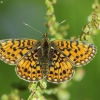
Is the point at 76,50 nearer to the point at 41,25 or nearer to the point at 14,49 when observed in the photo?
the point at 14,49

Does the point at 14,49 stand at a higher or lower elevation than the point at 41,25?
lower

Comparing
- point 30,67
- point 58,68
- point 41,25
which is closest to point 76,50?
point 58,68

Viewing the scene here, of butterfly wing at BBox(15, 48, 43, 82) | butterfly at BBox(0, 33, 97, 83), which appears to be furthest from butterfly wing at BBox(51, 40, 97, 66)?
butterfly wing at BBox(15, 48, 43, 82)

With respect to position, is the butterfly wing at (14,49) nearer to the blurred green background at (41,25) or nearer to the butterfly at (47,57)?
the butterfly at (47,57)

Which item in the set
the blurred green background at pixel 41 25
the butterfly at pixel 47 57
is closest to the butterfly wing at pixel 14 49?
the butterfly at pixel 47 57

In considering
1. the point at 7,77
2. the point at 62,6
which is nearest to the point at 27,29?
the point at 62,6

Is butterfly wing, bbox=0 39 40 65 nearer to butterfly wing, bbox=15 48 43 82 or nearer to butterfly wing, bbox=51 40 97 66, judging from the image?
butterfly wing, bbox=15 48 43 82
